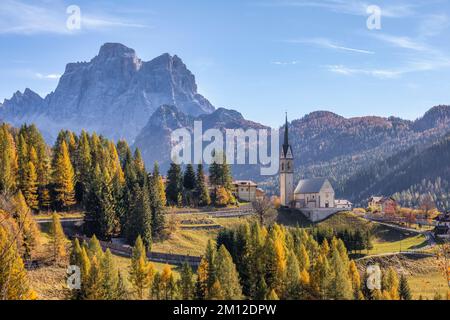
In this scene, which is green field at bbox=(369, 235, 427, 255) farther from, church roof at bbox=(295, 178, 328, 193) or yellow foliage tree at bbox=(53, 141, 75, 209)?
yellow foliage tree at bbox=(53, 141, 75, 209)

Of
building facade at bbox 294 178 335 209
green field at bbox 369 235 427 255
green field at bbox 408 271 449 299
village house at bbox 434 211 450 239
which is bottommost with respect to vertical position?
green field at bbox 408 271 449 299

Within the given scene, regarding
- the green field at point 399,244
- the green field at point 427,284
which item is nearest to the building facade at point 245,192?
the green field at point 399,244

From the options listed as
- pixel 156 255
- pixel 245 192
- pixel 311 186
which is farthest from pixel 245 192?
pixel 156 255

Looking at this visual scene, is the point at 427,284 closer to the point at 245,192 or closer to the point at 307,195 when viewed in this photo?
the point at 307,195

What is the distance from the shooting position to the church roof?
121 m

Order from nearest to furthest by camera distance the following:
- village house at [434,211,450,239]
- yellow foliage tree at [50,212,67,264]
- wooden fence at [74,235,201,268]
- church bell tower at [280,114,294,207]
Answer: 1. yellow foliage tree at [50,212,67,264]
2. wooden fence at [74,235,201,268]
3. village house at [434,211,450,239]
4. church bell tower at [280,114,294,207]

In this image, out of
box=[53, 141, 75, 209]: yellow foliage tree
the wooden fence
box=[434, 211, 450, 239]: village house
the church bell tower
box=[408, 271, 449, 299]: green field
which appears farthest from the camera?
the church bell tower

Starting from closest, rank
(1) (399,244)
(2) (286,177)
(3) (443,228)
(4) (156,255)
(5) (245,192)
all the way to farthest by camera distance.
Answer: (4) (156,255) < (1) (399,244) < (3) (443,228) < (5) (245,192) < (2) (286,177)

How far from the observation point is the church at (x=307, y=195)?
4498 inches

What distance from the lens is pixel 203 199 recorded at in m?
105

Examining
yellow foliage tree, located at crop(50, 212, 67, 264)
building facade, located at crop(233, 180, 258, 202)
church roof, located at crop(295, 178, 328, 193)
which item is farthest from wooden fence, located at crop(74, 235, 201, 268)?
church roof, located at crop(295, 178, 328, 193)

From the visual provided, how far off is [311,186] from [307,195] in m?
2.38

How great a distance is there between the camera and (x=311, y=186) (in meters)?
124
